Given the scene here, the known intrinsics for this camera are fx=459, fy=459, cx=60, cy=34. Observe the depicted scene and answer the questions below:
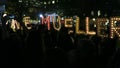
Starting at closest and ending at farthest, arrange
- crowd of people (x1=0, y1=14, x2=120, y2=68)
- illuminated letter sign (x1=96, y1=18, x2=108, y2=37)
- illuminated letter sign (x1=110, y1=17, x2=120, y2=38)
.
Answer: crowd of people (x1=0, y1=14, x2=120, y2=68) → illuminated letter sign (x1=110, y1=17, x2=120, y2=38) → illuminated letter sign (x1=96, y1=18, x2=108, y2=37)

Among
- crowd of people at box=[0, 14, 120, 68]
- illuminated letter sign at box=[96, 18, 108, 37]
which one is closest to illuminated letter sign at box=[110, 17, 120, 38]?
illuminated letter sign at box=[96, 18, 108, 37]

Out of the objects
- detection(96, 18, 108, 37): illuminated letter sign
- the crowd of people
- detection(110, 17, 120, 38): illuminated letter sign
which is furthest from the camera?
detection(96, 18, 108, 37): illuminated letter sign

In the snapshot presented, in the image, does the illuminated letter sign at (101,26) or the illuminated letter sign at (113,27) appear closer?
the illuminated letter sign at (113,27)

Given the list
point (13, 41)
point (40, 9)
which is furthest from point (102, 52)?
point (40, 9)

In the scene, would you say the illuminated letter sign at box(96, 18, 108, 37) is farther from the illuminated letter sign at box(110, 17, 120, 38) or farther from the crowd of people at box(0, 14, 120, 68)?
the crowd of people at box(0, 14, 120, 68)

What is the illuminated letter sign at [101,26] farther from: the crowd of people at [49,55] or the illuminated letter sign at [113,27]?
the crowd of people at [49,55]

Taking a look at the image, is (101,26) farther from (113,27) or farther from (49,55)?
(49,55)

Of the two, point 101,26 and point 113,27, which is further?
point 101,26

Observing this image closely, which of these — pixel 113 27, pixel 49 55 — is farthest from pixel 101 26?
pixel 49 55

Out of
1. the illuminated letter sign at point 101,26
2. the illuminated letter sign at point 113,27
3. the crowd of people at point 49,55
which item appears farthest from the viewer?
the illuminated letter sign at point 101,26

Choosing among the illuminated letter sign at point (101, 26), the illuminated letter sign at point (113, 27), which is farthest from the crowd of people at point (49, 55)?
the illuminated letter sign at point (101, 26)

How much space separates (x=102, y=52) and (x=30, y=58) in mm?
1485

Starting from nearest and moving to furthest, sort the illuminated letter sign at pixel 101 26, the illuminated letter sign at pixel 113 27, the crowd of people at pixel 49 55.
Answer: the crowd of people at pixel 49 55, the illuminated letter sign at pixel 113 27, the illuminated letter sign at pixel 101 26

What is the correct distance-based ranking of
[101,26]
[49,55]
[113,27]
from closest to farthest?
[49,55], [113,27], [101,26]
